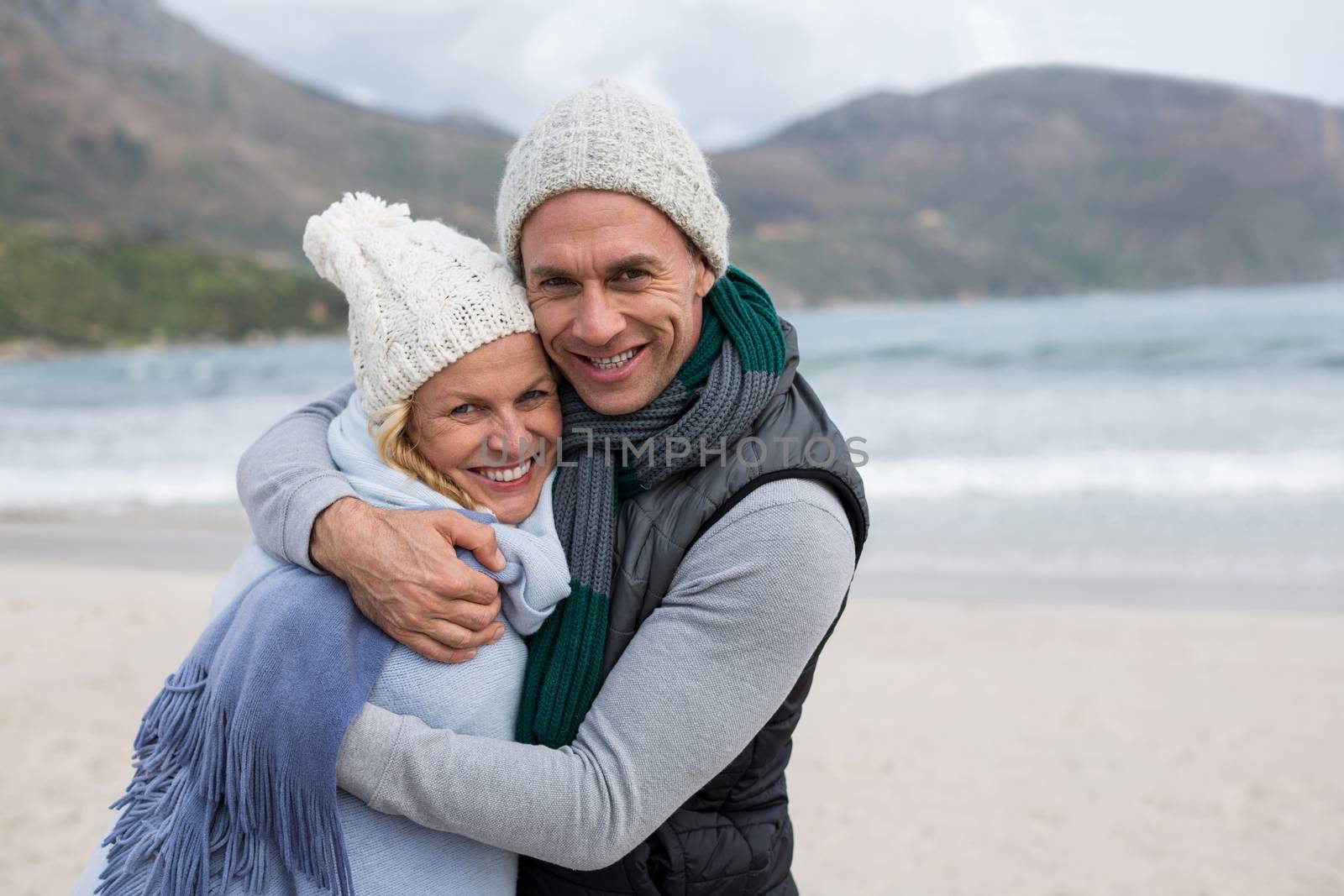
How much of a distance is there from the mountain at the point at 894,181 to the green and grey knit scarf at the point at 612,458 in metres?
48.4

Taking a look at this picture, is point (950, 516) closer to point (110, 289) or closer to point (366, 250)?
point (366, 250)

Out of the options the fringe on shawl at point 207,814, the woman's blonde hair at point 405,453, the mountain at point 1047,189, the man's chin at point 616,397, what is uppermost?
the mountain at point 1047,189

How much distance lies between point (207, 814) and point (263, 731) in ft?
0.62

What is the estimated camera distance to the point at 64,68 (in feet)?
344

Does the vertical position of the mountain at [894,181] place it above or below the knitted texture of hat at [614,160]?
above

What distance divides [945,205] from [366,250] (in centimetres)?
7191

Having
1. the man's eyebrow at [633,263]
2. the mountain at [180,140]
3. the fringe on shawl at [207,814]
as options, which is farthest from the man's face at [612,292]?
the mountain at [180,140]

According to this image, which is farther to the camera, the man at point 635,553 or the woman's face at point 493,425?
the woman's face at point 493,425

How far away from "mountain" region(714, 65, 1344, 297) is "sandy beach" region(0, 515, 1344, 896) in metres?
47.5

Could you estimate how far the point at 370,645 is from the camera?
143 cm

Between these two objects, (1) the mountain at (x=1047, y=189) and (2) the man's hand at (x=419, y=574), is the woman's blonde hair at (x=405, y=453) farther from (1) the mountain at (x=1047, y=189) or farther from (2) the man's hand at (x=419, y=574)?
(1) the mountain at (x=1047, y=189)

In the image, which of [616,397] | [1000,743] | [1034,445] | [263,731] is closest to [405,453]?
[616,397]

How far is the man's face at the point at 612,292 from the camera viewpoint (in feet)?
4.91

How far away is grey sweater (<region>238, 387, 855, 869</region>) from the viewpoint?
1318mm
